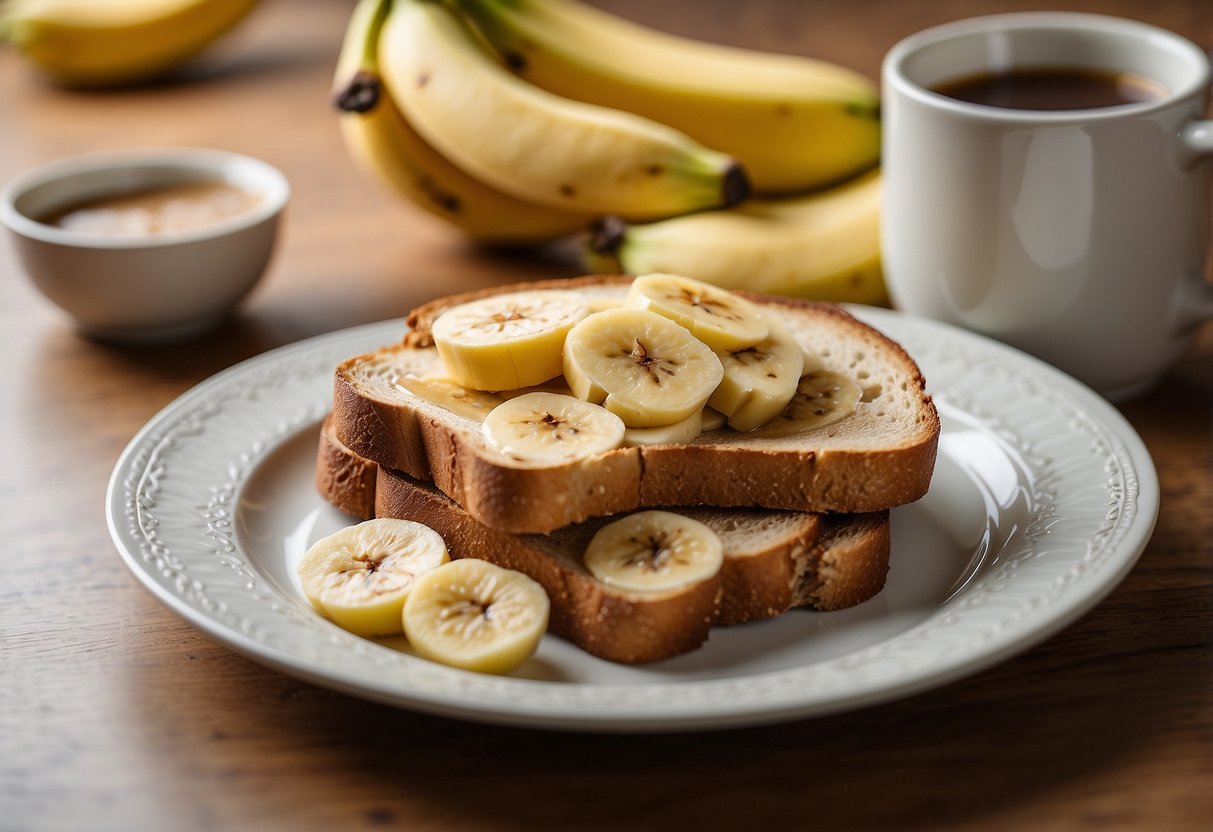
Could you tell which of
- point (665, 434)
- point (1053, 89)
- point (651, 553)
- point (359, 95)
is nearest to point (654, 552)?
point (651, 553)

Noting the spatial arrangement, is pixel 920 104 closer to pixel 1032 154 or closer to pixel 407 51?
pixel 1032 154

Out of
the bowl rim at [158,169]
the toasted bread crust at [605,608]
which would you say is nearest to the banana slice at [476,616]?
the toasted bread crust at [605,608]

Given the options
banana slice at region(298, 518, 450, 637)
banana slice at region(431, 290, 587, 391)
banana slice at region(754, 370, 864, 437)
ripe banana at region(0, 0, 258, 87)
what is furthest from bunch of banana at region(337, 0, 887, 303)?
ripe banana at region(0, 0, 258, 87)

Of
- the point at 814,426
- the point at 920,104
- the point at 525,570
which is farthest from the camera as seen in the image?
the point at 920,104

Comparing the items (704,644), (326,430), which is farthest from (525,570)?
(326,430)

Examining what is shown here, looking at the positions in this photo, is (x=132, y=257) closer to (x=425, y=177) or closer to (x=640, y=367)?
(x=425, y=177)

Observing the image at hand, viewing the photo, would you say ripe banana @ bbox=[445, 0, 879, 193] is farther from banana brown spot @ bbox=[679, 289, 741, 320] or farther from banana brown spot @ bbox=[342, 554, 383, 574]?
banana brown spot @ bbox=[342, 554, 383, 574]
